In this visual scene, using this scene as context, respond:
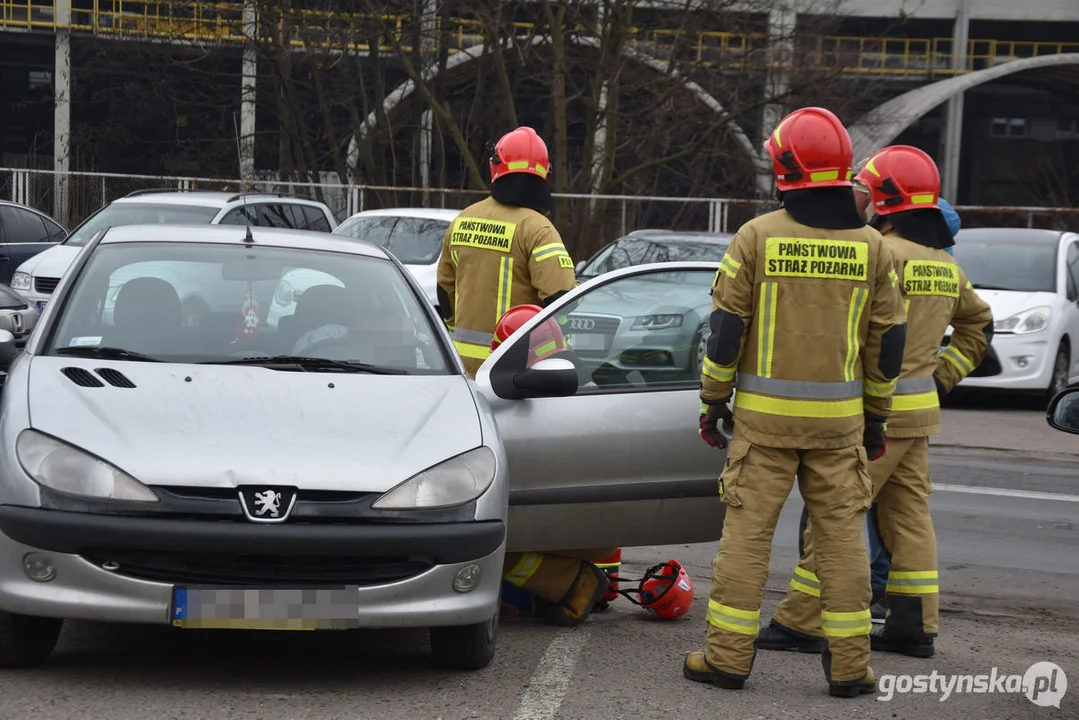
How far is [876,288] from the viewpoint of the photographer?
4.71 m

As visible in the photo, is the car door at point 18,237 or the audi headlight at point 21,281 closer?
the audi headlight at point 21,281

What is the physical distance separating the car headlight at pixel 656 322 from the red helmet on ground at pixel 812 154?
3.88 ft

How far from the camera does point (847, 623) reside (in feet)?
15.2

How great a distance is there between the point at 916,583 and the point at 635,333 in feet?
4.63

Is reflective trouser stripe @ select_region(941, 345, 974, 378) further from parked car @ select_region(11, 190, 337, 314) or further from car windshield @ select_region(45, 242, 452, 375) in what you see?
parked car @ select_region(11, 190, 337, 314)

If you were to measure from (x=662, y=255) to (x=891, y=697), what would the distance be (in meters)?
8.44

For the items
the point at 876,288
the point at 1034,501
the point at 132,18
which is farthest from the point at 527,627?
the point at 132,18

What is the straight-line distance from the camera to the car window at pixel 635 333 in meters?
5.62

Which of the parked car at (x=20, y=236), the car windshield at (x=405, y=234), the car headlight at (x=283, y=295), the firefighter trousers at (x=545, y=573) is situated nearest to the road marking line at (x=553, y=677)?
the firefighter trousers at (x=545, y=573)

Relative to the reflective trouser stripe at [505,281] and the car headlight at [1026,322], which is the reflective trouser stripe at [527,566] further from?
the car headlight at [1026,322]

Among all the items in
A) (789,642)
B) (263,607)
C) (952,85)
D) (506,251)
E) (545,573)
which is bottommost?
(789,642)

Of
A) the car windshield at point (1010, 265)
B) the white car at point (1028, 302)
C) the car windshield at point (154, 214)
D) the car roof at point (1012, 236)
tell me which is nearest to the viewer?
the white car at point (1028, 302)

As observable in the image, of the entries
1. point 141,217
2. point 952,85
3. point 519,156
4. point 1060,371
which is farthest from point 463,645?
point 952,85

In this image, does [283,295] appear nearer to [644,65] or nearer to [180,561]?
[180,561]
